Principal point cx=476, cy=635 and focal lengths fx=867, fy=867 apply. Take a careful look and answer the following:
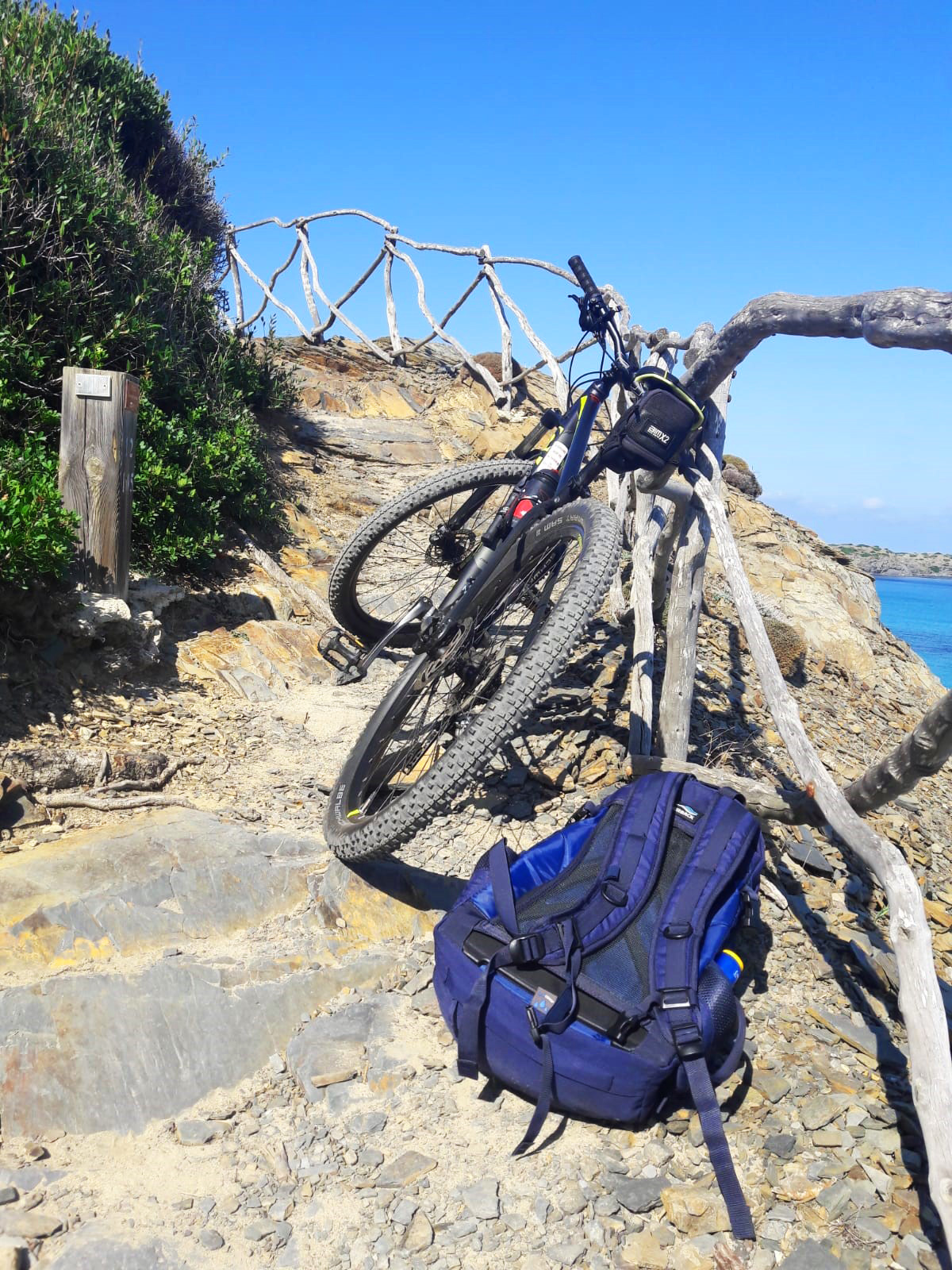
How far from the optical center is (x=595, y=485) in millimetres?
9016

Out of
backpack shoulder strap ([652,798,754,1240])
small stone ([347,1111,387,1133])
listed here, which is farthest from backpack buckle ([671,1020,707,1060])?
small stone ([347,1111,387,1133])

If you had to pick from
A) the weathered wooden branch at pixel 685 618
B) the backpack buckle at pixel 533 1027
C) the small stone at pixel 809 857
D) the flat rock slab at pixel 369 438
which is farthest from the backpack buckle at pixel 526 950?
the flat rock slab at pixel 369 438

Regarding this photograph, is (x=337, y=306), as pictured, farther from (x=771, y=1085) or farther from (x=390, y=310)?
(x=771, y=1085)

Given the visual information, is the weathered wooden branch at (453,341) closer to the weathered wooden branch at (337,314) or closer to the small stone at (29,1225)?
the weathered wooden branch at (337,314)

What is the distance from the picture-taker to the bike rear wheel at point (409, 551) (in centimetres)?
492

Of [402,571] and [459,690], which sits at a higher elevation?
[402,571]

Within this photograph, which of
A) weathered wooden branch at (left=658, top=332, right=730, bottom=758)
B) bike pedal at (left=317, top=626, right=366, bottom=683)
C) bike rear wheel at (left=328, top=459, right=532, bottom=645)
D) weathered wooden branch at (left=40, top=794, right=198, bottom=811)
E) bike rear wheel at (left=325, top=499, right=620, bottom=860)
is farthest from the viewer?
bike pedal at (left=317, top=626, right=366, bottom=683)

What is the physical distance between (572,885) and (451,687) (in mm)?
1336

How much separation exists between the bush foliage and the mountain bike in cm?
193

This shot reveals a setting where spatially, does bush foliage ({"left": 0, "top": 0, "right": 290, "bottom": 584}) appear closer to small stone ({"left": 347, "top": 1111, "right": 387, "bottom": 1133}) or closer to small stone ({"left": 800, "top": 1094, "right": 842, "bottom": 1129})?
small stone ({"left": 347, "top": 1111, "right": 387, "bottom": 1133})

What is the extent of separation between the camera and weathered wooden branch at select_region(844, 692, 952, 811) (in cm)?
255

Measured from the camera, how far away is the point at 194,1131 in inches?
99.0

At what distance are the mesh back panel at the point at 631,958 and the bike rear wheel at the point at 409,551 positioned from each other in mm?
2125

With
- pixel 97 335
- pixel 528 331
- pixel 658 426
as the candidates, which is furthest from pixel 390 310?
pixel 658 426
